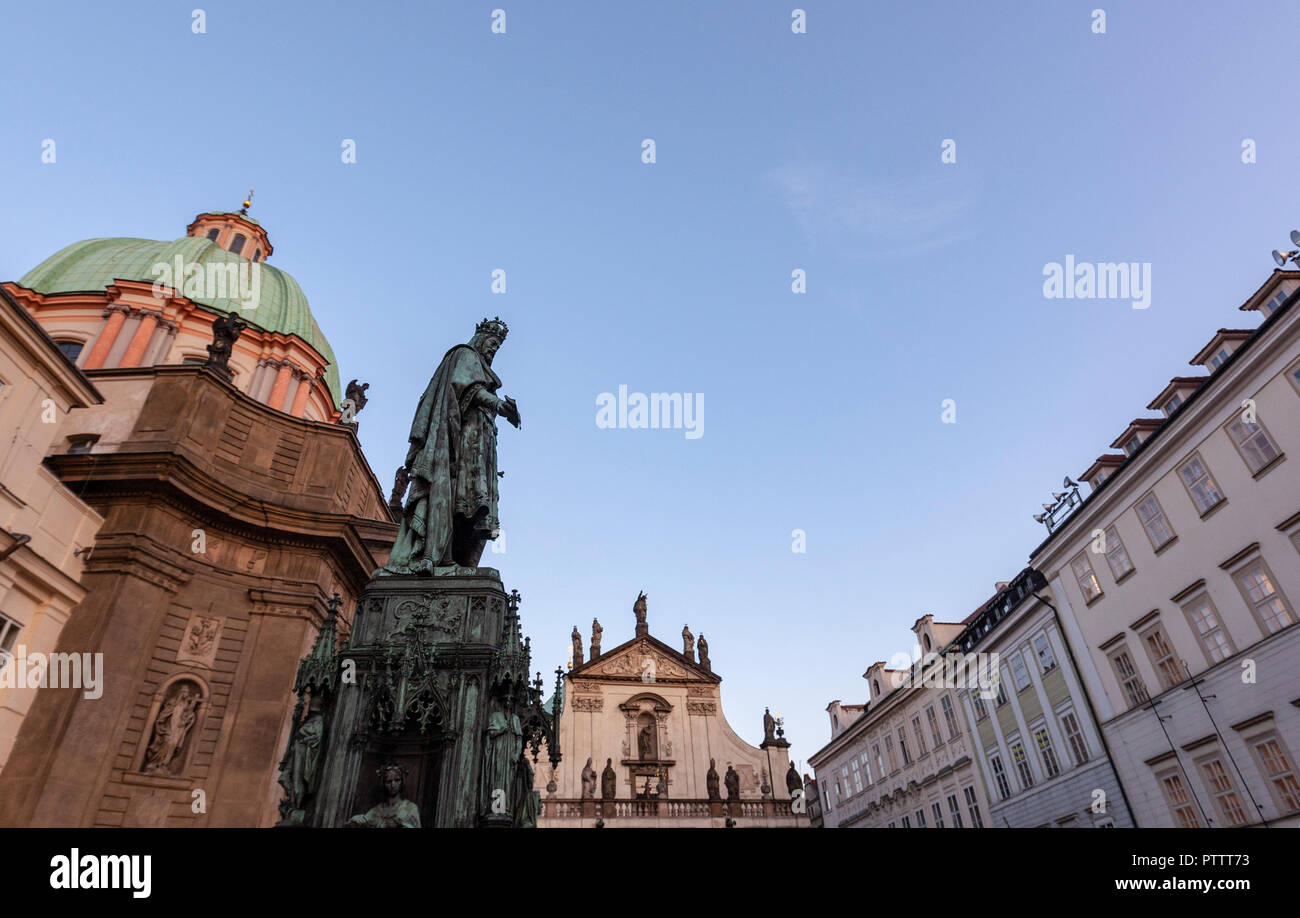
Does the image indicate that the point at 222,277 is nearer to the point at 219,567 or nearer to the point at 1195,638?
the point at 219,567

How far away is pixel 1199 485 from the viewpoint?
65.3 ft

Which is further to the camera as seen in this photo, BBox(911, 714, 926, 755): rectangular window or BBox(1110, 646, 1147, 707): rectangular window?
BBox(911, 714, 926, 755): rectangular window

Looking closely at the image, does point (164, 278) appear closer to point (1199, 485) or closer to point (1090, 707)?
point (1199, 485)

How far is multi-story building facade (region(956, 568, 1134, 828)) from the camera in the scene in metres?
23.4

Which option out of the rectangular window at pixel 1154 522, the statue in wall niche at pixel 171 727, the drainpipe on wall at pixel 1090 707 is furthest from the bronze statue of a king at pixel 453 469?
the drainpipe on wall at pixel 1090 707

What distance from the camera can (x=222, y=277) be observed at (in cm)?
3316

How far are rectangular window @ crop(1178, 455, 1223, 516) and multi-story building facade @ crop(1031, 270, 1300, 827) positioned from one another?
34 millimetres

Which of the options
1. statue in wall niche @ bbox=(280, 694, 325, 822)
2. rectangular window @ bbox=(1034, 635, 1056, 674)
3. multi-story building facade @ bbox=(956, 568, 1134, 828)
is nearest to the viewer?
statue in wall niche @ bbox=(280, 694, 325, 822)

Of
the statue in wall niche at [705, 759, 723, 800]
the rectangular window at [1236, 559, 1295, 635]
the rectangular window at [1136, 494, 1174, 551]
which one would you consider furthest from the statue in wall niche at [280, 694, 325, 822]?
the statue in wall niche at [705, 759, 723, 800]

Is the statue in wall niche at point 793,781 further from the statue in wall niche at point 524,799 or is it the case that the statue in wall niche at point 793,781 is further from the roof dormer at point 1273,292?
the statue in wall niche at point 524,799

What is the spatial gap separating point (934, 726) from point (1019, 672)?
25.5 feet

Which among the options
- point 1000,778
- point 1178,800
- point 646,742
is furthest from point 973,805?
point 646,742

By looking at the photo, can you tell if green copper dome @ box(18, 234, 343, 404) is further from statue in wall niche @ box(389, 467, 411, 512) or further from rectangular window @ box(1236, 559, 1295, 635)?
rectangular window @ box(1236, 559, 1295, 635)
